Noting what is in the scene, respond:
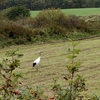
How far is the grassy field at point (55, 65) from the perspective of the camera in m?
8.69

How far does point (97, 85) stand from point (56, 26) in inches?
452

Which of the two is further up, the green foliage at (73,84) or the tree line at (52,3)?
the green foliage at (73,84)

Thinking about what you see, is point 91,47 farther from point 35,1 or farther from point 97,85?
point 35,1

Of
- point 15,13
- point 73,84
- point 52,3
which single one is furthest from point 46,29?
point 52,3

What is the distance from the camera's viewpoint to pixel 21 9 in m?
26.5

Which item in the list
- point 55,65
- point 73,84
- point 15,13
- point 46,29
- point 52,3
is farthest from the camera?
point 52,3

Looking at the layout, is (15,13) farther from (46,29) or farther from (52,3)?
(52,3)

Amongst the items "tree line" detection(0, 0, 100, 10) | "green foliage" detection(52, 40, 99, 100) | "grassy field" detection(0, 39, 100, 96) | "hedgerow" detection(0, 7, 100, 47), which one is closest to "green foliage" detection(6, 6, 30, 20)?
"hedgerow" detection(0, 7, 100, 47)

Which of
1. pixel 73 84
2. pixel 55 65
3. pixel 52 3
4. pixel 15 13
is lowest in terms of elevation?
pixel 52 3

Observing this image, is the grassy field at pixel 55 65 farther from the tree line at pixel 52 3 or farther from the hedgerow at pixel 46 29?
the tree line at pixel 52 3

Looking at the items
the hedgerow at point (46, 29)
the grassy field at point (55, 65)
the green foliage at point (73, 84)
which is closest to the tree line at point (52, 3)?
the hedgerow at point (46, 29)

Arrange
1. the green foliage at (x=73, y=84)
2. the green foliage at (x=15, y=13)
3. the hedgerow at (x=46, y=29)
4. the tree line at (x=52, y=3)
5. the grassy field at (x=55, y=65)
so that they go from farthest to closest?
the tree line at (x=52, y=3), the green foliage at (x=15, y=13), the hedgerow at (x=46, y=29), the grassy field at (x=55, y=65), the green foliage at (x=73, y=84)

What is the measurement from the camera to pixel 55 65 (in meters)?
11.2

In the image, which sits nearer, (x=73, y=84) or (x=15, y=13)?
(x=73, y=84)
